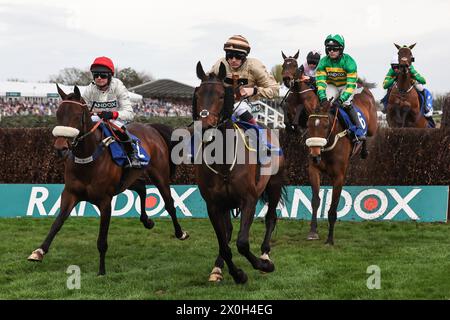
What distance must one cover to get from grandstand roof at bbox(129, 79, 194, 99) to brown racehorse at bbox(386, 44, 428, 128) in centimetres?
3542

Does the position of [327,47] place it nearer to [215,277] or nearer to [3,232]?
[215,277]

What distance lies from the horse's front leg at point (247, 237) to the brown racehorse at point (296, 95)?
13.2 feet

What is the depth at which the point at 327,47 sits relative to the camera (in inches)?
342

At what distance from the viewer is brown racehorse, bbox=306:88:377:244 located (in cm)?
795

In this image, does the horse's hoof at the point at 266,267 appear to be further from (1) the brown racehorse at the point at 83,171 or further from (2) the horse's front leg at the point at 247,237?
(1) the brown racehorse at the point at 83,171

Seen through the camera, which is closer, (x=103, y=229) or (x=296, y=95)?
(x=103, y=229)

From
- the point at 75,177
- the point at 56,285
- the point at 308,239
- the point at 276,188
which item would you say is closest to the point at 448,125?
the point at 308,239

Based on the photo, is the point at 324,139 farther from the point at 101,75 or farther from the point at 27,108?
the point at 27,108

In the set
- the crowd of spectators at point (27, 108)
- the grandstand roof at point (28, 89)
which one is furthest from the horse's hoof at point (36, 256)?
the grandstand roof at point (28, 89)

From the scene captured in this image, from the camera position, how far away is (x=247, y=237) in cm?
566

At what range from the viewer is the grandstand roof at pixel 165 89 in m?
48.2

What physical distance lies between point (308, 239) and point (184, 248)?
1808 mm

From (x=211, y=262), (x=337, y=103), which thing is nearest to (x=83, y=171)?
(x=211, y=262)

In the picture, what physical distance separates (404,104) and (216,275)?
818cm
